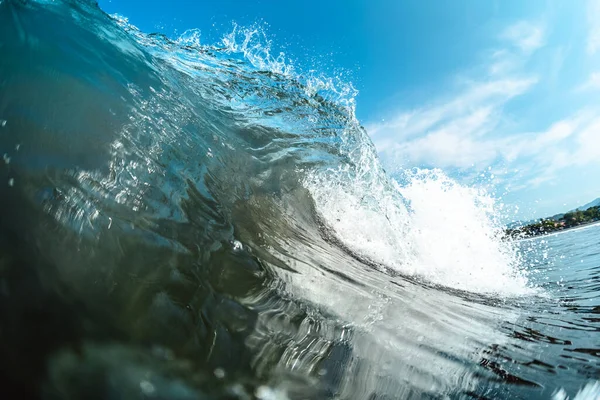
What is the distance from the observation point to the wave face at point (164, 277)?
1.28 meters

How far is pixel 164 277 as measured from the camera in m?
1.67

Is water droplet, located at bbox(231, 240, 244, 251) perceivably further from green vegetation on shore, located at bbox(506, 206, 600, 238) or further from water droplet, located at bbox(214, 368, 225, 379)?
green vegetation on shore, located at bbox(506, 206, 600, 238)

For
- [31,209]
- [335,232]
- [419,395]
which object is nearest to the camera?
[31,209]

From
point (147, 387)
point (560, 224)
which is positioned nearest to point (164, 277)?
point (147, 387)

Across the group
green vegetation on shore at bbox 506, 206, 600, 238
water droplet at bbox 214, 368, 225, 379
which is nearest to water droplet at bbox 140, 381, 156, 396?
water droplet at bbox 214, 368, 225, 379

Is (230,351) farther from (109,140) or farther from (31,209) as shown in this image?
(109,140)

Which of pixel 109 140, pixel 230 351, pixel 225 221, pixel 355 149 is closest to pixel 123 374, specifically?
pixel 230 351

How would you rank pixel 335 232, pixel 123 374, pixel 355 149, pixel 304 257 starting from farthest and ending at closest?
pixel 355 149
pixel 335 232
pixel 304 257
pixel 123 374

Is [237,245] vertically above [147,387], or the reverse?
[237,245]

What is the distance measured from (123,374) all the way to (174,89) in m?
3.98

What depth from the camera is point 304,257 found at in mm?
3074

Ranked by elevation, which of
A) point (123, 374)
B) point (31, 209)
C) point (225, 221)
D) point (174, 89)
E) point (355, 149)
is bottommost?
point (123, 374)

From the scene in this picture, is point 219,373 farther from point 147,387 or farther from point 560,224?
point 560,224

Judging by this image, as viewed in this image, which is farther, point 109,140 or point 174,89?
point 174,89
